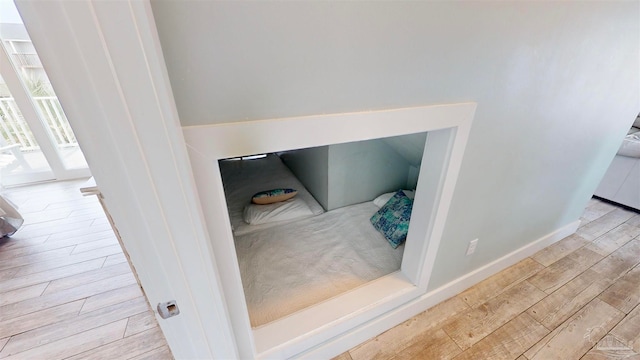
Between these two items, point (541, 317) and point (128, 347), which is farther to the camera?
point (541, 317)

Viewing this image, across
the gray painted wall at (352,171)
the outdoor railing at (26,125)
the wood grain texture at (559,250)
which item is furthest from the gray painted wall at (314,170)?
the outdoor railing at (26,125)

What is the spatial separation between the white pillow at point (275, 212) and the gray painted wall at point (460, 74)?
1.09m

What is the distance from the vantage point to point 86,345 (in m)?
1.26

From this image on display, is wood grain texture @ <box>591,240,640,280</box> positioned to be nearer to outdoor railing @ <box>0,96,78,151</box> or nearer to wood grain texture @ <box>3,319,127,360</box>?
wood grain texture @ <box>3,319,127,360</box>

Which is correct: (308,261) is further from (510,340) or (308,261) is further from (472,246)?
(510,340)

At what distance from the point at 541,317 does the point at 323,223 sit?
4.75 feet

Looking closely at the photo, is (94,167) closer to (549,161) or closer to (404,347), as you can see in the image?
(404,347)

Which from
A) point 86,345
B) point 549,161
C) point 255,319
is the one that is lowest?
point 86,345

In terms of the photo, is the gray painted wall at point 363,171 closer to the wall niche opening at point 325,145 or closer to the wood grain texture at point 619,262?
the wall niche opening at point 325,145

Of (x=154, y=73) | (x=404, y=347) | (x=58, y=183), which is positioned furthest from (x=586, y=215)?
(x=58, y=183)

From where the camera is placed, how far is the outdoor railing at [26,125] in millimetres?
2879

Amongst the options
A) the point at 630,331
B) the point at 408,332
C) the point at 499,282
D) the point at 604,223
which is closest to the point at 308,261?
the point at 408,332

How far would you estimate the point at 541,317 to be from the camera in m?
1.38

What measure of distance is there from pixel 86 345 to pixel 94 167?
1.55 meters
